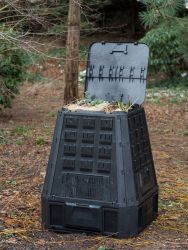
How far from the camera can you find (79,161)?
4.50m

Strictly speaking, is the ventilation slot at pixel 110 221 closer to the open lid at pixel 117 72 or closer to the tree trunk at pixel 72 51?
the open lid at pixel 117 72

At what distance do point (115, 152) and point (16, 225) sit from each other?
3.81 feet

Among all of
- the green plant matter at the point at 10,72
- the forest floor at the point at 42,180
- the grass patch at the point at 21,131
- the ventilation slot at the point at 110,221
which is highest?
the green plant matter at the point at 10,72

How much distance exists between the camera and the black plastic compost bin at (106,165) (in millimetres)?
4414

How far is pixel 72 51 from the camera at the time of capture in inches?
439

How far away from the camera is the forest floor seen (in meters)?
4.50

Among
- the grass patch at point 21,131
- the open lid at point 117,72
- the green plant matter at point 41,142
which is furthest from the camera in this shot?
the grass patch at point 21,131

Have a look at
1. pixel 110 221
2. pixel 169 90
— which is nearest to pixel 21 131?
pixel 110 221

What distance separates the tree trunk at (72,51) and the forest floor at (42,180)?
31.1 inches

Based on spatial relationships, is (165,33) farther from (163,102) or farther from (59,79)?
(59,79)

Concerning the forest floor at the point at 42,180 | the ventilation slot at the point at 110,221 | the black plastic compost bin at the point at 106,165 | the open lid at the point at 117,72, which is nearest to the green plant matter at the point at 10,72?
the forest floor at the point at 42,180

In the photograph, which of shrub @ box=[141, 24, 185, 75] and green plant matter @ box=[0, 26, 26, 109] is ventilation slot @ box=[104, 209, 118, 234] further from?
shrub @ box=[141, 24, 185, 75]

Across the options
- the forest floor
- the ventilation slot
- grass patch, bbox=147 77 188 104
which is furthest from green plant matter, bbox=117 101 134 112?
grass patch, bbox=147 77 188 104

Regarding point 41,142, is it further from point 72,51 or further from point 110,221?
point 110,221
